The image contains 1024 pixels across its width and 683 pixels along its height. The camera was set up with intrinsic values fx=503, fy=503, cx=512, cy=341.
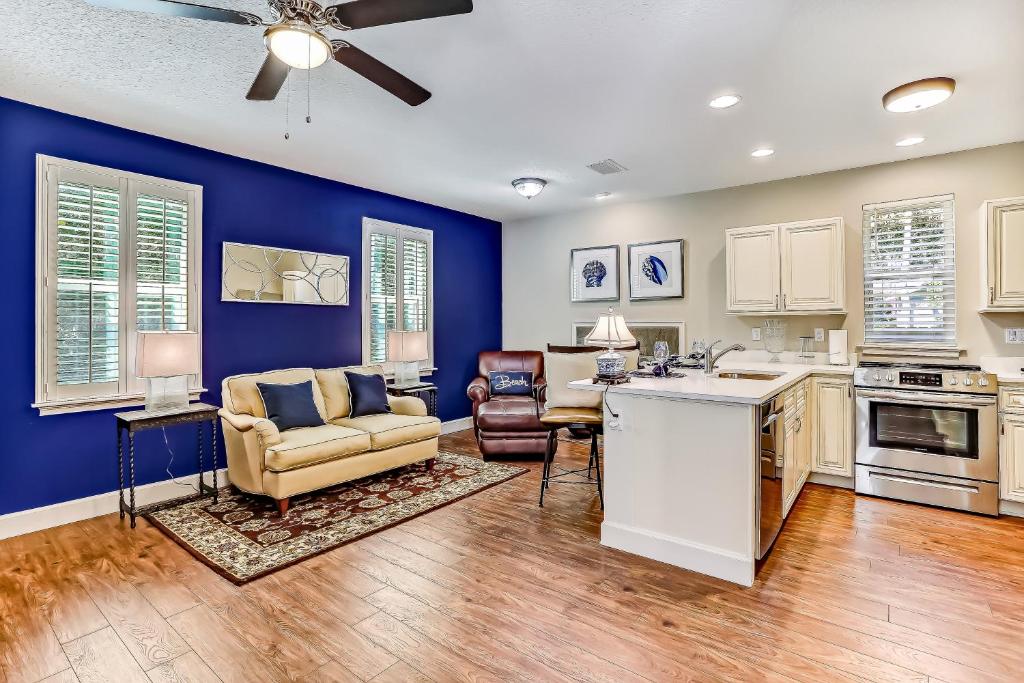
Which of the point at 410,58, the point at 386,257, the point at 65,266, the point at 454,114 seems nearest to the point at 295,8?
the point at 410,58

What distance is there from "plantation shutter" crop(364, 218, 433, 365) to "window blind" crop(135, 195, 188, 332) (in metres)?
1.67

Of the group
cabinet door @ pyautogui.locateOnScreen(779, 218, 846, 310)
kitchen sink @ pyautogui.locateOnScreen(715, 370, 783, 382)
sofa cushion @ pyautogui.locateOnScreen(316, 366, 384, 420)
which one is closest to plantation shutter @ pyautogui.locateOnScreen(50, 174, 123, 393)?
sofa cushion @ pyautogui.locateOnScreen(316, 366, 384, 420)

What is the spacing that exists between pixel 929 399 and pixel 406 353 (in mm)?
4265

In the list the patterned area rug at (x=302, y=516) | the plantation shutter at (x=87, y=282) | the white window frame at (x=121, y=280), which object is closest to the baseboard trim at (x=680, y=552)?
the patterned area rug at (x=302, y=516)

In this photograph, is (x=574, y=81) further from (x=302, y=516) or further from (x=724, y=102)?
(x=302, y=516)

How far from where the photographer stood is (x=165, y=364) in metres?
3.34

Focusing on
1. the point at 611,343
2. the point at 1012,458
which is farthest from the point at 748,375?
the point at 1012,458

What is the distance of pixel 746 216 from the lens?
4949 mm

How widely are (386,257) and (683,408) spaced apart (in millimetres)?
3743

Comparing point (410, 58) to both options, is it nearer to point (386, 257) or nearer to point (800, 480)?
point (386, 257)

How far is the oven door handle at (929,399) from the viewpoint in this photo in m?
3.44

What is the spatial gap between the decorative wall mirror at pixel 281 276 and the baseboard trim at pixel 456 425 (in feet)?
6.30

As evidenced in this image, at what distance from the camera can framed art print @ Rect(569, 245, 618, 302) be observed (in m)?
5.82

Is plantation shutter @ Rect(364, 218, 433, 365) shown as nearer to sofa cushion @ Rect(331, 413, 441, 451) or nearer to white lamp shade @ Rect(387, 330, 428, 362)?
white lamp shade @ Rect(387, 330, 428, 362)
